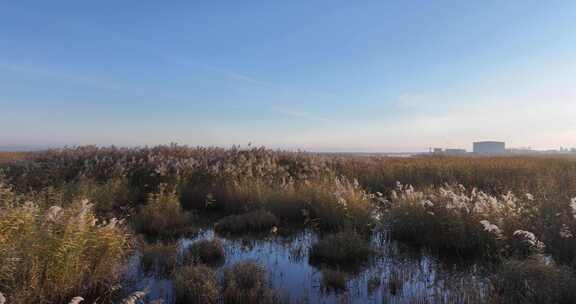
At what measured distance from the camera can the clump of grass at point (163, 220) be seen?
21.1ft

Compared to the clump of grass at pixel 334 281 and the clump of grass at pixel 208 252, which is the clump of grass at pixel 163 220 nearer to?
the clump of grass at pixel 208 252

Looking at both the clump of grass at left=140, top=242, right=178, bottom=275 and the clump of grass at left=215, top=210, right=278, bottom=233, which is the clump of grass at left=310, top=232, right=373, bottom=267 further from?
the clump of grass at left=140, top=242, right=178, bottom=275

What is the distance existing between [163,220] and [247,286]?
3382 mm

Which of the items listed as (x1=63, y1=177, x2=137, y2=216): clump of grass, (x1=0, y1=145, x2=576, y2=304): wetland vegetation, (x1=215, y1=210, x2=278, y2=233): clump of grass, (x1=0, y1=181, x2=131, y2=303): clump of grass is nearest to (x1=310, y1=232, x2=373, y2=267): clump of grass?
(x1=0, y1=145, x2=576, y2=304): wetland vegetation

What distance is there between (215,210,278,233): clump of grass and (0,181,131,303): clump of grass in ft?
9.42

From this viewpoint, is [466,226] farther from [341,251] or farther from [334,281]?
[334,281]

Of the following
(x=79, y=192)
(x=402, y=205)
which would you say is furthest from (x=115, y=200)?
(x=402, y=205)

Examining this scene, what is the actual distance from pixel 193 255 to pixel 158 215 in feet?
6.88

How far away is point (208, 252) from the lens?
5016 millimetres

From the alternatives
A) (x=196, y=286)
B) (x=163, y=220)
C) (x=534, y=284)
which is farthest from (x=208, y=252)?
(x=534, y=284)

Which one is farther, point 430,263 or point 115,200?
point 115,200

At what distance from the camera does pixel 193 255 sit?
4.90m

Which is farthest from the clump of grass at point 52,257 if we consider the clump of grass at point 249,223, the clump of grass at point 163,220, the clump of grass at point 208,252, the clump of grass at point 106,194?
the clump of grass at point 106,194

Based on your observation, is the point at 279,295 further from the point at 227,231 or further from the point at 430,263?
the point at 227,231
